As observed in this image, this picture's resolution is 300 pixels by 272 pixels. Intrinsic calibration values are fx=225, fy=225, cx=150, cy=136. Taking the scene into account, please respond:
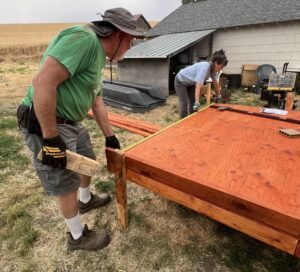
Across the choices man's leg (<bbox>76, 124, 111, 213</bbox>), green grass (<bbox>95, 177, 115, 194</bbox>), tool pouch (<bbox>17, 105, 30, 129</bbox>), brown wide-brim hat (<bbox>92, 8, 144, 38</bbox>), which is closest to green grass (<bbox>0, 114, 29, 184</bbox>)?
green grass (<bbox>95, 177, 115, 194</bbox>)

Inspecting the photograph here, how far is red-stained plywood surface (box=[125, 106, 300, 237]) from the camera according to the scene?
137cm

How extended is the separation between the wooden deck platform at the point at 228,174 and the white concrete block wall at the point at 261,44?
8.08m

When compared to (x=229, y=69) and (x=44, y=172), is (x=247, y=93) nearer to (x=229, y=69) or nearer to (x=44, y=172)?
(x=229, y=69)

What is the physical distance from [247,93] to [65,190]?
8805 mm

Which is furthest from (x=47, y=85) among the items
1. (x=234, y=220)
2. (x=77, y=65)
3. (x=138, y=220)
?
(x=138, y=220)

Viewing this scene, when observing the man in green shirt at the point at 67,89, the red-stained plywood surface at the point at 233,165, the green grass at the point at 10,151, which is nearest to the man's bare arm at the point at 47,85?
the man in green shirt at the point at 67,89

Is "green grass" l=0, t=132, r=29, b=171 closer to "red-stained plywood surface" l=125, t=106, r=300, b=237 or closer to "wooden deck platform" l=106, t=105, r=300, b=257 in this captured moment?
"wooden deck platform" l=106, t=105, r=300, b=257

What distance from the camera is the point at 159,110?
6.59 metres

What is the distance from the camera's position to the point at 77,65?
1.26 m

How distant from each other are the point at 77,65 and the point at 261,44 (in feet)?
34.0

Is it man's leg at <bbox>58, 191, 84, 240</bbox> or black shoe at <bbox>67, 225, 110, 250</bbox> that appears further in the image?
black shoe at <bbox>67, 225, 110, 250</bbox>

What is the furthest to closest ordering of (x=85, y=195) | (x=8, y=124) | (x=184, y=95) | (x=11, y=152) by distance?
1. (x=8, y=124)
2. (x=184, y=95)
3. (x=11, y=152)
4. (x=85, y=195)

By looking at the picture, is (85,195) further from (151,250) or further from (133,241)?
(151,250)

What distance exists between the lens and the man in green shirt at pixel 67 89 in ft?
4.04
